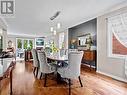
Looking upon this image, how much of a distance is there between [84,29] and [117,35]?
332 centimetres

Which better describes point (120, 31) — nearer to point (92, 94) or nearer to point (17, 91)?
point (92, 94)

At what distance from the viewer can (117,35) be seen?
4.75m

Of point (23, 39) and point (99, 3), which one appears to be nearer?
point (99, 3)

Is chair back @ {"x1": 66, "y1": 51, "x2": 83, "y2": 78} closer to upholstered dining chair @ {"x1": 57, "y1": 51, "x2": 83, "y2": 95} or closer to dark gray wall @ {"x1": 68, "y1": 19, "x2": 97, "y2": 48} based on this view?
upholstered dining chair @ {"x1": 57, "y1": 51, "x2": 83, "y2": 95}

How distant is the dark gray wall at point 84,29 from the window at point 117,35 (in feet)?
5.94

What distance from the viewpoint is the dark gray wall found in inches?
273

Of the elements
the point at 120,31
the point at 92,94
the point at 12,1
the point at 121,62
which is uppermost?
the point at 12,1

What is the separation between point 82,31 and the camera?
26.8 feet

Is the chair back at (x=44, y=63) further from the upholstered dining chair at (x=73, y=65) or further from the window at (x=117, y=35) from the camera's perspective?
the window at (x=117, y=35)

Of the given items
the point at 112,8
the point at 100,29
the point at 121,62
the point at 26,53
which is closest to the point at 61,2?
the point at 112,8

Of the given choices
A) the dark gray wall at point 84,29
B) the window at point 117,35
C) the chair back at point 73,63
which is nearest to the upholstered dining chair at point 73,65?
the chair back at point 73,63

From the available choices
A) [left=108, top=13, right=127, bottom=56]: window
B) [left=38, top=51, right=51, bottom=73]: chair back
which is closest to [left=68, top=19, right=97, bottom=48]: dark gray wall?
[left=108, top=13, right=127, bottom=56]: window

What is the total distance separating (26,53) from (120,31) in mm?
8239

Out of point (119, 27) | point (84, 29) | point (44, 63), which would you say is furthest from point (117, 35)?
point (84, 29)
